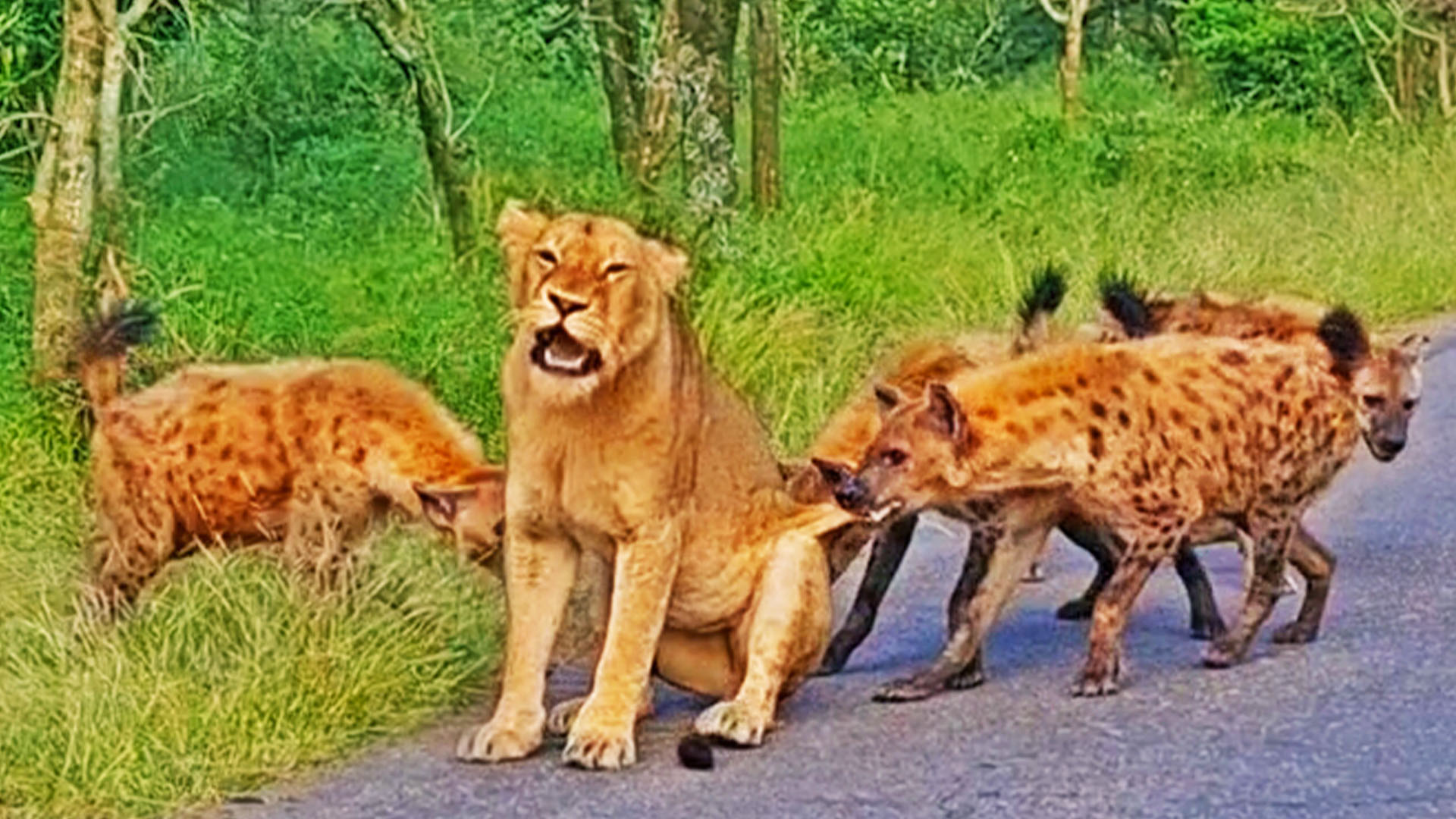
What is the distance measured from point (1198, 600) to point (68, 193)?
13.1 ft

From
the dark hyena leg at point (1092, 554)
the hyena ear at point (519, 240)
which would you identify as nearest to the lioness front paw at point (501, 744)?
the hyena ear at point (519, 240)

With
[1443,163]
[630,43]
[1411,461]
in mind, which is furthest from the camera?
[1443,163]

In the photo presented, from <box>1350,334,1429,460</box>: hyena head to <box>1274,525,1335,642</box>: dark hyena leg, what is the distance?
564 mm

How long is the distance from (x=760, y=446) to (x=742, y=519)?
0.26 m

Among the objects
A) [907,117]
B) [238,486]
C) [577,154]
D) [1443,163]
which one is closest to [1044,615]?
[238,486]

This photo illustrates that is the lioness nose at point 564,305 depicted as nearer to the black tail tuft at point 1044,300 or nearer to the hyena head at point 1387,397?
the black tail tuft at point 1044,300

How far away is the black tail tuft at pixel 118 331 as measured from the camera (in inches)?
343

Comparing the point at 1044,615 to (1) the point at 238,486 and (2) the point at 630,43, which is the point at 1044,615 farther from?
(2) the point at 630,43

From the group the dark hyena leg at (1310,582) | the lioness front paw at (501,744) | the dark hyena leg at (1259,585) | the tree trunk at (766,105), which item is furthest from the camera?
the tree trunk at (766,105)

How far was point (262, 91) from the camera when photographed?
63.7 feet

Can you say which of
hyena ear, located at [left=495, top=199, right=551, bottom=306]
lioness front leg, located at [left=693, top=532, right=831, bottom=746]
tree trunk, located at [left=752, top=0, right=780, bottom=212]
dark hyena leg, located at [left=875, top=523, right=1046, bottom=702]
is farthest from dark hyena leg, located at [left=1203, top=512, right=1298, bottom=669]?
tree trunk, located at [left=752, top=0, right=780, bottom=212]

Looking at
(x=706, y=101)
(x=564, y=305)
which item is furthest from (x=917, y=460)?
(x=706, y=101)

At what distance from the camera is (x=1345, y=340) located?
885 cm

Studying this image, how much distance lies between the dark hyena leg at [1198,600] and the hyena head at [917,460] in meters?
1.06
